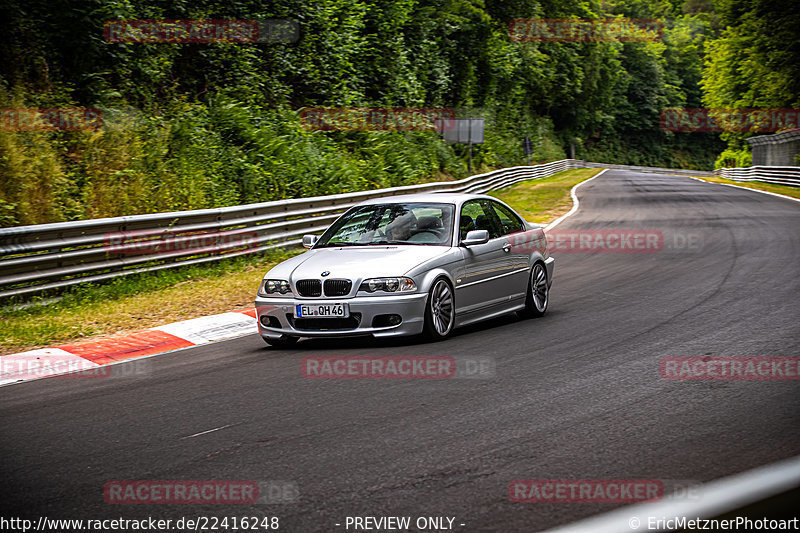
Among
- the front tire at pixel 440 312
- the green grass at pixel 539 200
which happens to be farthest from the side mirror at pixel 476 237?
the green grass at pixel 539 200

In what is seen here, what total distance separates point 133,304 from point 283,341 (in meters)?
3.48

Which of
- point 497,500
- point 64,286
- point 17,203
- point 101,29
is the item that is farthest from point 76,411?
point 101,29

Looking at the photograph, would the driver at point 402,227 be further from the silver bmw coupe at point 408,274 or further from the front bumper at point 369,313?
the front bumper at point 369,313

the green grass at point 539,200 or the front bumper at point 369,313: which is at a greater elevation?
the front bumper at point 369,313

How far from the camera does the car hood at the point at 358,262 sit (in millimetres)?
8242

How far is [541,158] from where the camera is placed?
61562 millimetres

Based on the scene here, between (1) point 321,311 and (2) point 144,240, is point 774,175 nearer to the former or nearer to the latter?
(2) point 144,240

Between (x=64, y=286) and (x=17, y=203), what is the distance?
6.34 ft

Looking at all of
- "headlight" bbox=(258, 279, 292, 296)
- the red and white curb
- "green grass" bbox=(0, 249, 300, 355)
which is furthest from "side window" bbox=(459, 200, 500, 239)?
"green grass" bbox=(0, 249, 300, 355)

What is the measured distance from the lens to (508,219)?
410 inches

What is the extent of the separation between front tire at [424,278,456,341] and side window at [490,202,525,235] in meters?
1.81

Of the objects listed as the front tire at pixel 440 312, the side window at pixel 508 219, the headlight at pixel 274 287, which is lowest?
the front tire at pixel 440 312

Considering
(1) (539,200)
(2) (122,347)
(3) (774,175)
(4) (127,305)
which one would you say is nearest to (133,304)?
(4) (127,305)

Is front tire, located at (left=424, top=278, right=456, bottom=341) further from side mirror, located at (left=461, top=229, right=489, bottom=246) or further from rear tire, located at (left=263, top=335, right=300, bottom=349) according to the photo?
rear tire, located at (left=263, top=335, right=300, bottom=349)
